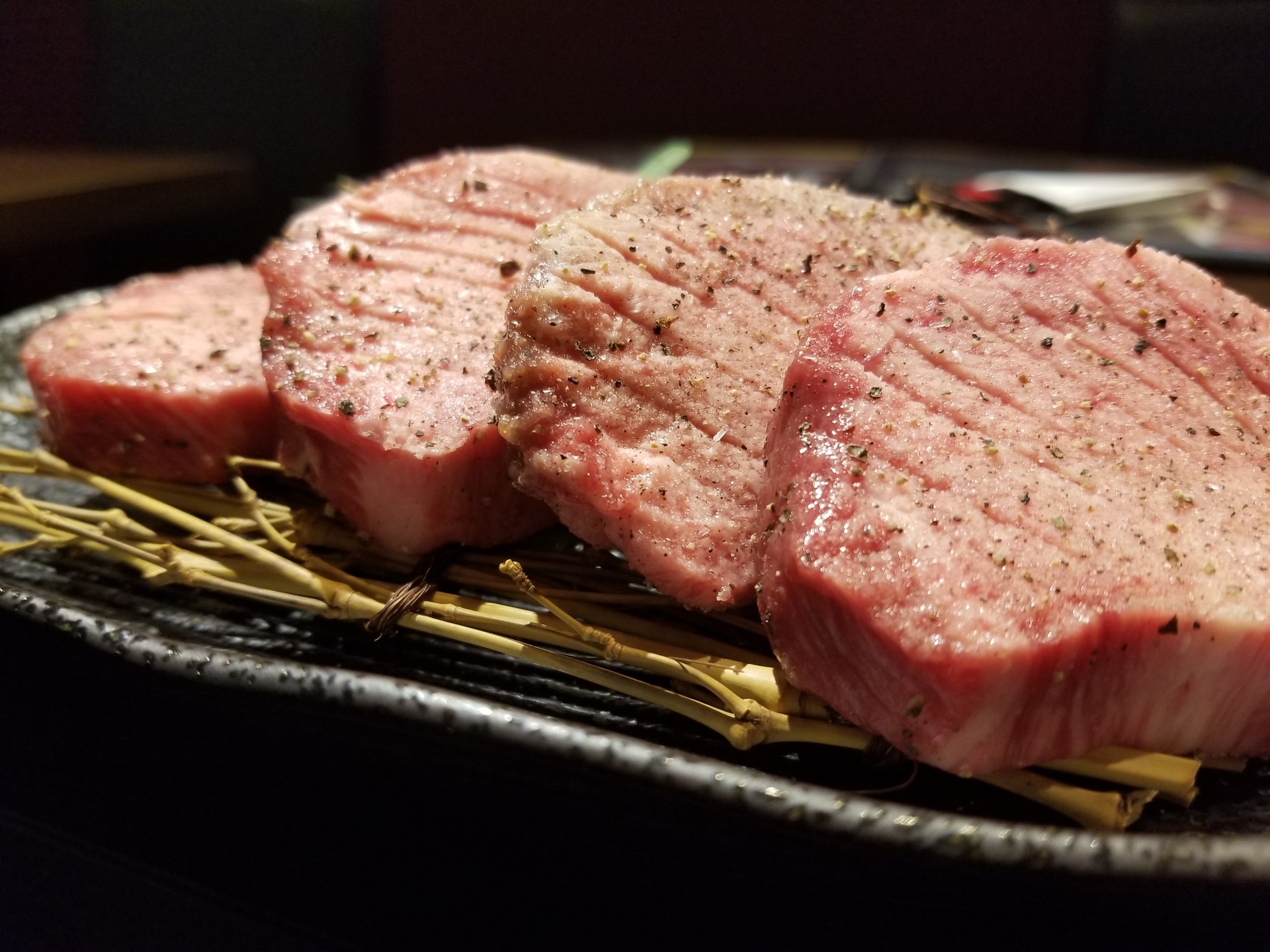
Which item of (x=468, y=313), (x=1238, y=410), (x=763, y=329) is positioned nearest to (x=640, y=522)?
(x=763, y=329)

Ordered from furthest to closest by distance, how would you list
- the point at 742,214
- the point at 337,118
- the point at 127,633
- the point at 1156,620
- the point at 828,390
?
the point at 337,118
the point at 742,214
the point at 127,633
the point at 828,390
the point at 1156,620

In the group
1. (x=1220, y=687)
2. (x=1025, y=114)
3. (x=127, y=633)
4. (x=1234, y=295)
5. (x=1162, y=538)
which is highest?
(x=1025, y=114)

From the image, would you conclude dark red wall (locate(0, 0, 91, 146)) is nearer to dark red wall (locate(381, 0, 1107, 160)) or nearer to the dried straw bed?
dark red wall (locate(381, 0, 1107, 160))

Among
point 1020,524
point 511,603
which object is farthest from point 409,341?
point 1020,524

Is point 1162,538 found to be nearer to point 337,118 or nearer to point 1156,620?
point 1156,620

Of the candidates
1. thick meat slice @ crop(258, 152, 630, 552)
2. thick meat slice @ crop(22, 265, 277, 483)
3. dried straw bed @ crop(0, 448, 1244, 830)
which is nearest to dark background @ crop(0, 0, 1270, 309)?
thick meat slice @ crop(22, 265, 277, 483)

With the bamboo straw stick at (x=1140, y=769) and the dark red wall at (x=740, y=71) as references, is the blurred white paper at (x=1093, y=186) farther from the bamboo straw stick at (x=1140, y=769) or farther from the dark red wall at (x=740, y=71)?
the bamboo straw stick at (x=1140, y=769)
